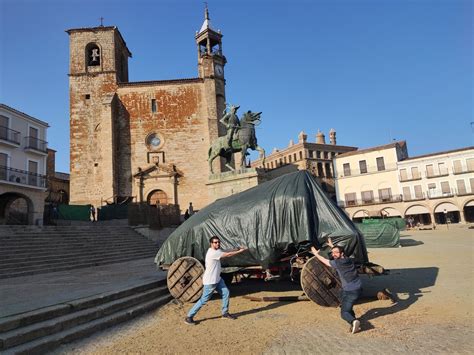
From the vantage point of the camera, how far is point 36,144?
25.8 meters

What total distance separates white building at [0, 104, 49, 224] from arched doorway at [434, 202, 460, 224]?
4137cm

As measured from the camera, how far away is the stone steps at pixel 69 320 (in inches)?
158

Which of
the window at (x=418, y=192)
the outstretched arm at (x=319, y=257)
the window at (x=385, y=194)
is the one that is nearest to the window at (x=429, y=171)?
the window at (x=418, y=192)

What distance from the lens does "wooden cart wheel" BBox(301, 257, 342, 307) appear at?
570cm

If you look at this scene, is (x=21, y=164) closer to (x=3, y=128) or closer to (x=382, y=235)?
(x=3, y=128)

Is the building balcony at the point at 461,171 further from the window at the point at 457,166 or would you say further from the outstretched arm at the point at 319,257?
the outstretched arm at the point at 319,257

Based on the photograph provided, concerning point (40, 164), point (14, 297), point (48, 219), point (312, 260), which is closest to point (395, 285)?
point (312, 260)

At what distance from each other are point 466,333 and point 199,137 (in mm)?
27836

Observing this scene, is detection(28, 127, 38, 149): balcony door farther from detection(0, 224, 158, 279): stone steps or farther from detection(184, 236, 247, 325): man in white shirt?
detection(184, 236, 247, 325): man in white shirt

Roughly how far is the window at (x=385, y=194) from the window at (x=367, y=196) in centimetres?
113

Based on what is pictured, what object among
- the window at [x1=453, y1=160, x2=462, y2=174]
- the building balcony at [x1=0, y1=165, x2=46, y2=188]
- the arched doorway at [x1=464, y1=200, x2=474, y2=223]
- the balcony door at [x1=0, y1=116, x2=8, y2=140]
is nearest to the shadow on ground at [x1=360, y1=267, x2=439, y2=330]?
the building balcony at [x1=0, y1=165, x2=46, y2=188]

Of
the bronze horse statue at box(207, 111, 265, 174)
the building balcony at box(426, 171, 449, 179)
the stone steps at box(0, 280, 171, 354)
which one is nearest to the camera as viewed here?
the stone steps at box(0, 280, 171, 354)

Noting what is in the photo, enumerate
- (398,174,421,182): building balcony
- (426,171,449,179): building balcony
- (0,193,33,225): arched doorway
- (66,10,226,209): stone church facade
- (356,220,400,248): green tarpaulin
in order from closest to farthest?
1. (356,220,400,248): green tarpaulin
2. (0,193,33,225): arched doorway
3. (66,10,226,209): stone church facade
4. (426,171,449,179): building balcony
5. (398,174,421,182): building balcony

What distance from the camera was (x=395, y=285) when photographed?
25.4 ft
